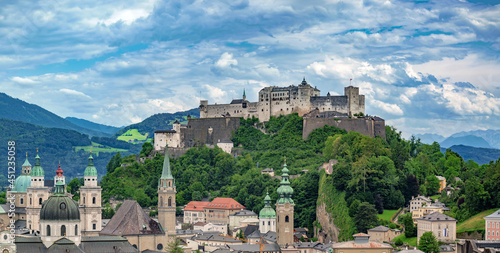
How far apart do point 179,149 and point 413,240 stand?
192 ft

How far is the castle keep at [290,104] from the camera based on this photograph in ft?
425

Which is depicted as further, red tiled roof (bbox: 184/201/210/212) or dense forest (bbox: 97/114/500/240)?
red tiled roof (bbox: 184/201/210/212)

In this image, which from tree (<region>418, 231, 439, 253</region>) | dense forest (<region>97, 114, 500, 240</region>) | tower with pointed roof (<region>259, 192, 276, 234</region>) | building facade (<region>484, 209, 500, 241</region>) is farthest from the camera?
tower with pointed roof (<region>259, 192, 276, 234</region>)

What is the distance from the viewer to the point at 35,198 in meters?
88.2

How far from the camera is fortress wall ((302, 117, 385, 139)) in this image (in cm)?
12462

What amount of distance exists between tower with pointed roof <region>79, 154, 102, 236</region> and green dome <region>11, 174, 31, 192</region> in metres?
14.1

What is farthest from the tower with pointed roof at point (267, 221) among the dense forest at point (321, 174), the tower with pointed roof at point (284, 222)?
the dense forest at point (321, 174)

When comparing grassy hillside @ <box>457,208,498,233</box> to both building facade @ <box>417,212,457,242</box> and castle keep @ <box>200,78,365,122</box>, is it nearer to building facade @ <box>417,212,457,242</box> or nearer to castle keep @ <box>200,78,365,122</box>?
building facade @ <box>417,212,457,242</box>

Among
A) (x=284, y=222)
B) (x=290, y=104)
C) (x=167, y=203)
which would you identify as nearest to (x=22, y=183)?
(x=167, y=203)

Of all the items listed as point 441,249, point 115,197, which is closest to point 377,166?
point 441,249

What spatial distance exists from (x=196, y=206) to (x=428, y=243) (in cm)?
4706

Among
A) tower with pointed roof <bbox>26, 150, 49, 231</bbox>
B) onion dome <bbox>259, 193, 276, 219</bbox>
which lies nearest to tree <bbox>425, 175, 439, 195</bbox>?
onion dome <bbox>259, 193, 276, 219</bbox>

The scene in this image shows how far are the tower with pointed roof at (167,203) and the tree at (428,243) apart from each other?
26.1 m

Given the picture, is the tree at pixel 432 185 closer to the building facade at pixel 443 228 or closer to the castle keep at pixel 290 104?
the building facade at pixel 443 228
